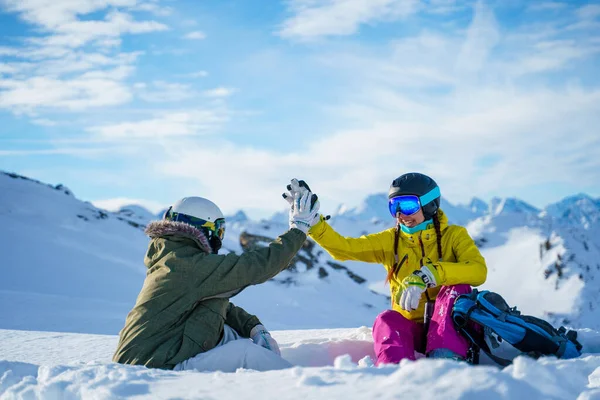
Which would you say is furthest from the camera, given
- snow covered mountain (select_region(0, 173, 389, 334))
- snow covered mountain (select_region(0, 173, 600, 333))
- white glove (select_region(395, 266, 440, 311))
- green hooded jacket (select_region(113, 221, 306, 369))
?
snow covered mountain (select_region(0, 173, 600, 333))

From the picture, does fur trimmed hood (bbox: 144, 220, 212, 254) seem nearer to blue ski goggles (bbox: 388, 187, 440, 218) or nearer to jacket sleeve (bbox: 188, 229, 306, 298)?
jacket sleeve (bbox: 188, 229, 306, 298)

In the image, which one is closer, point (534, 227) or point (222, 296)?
point (222, 296)

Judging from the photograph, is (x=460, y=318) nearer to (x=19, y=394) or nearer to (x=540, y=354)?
(x=540, y=354)

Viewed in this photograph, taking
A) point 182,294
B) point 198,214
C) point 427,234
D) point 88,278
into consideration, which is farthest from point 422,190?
point 88,278

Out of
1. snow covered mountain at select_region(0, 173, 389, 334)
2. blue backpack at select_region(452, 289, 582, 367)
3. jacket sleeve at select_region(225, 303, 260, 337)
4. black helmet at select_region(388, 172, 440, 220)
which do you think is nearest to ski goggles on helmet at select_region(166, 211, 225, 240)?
jacket sleeve at select_region(225, 303, 260, 337)

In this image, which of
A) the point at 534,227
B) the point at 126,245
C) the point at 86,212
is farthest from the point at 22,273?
the point at 534,227

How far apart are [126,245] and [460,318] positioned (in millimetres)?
20010

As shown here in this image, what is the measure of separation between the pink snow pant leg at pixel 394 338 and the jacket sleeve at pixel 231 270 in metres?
1.00

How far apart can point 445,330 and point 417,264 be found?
990mm

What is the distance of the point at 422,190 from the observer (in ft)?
16.0

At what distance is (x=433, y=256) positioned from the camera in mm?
4887

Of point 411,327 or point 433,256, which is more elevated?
point 433,256

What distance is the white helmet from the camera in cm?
412

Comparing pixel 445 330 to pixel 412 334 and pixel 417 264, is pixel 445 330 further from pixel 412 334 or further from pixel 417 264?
pixel 417 264
